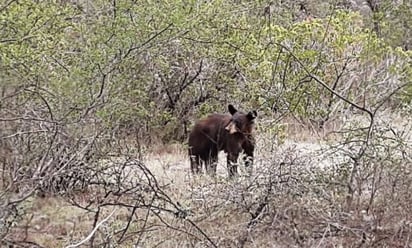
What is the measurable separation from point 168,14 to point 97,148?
7.31ft

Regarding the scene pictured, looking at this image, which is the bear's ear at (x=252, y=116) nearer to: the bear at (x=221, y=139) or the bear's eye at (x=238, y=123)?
the bear at (x=221, y=139)

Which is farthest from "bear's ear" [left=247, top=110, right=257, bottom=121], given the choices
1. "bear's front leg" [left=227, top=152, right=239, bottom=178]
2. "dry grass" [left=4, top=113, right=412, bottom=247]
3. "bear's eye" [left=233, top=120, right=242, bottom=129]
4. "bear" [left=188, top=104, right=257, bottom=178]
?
"dry grass" [left=4, top=113, right=412, bottom=247]

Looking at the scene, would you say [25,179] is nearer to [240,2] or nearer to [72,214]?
[72,214]

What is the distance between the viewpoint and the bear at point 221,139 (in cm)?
1004

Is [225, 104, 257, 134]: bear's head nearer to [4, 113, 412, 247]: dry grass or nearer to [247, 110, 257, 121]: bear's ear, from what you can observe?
[247, 110, 257, 121]: bear's ear

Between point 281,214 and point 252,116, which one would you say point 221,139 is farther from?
point 281,214

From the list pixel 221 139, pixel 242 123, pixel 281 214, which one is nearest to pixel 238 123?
pixel 242 123

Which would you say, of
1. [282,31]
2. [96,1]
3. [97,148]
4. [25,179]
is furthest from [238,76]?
[25,179]

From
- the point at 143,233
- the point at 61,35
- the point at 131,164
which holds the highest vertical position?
the point at 61,35

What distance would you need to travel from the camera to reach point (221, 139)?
10469 millimetres

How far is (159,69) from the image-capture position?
1309 centimetres

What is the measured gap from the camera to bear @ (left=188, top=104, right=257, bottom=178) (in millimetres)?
10039


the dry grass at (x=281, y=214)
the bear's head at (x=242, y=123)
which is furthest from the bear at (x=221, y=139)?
the dry grass at (x=281, y=214)

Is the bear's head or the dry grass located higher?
the bear's head
